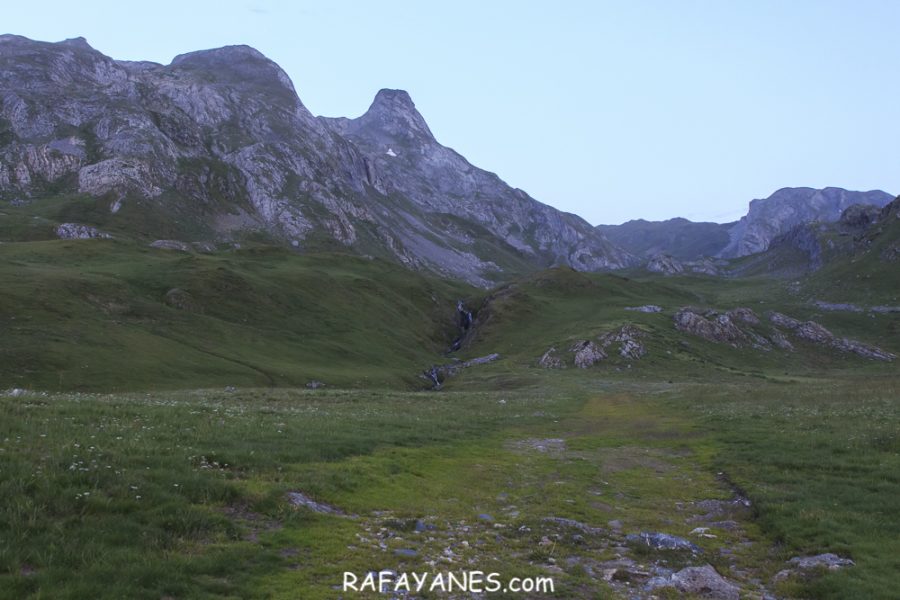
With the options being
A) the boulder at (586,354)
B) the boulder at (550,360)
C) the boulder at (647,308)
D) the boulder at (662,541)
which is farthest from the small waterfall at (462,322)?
the boulder at (662,541)

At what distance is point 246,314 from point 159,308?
20.2 metres

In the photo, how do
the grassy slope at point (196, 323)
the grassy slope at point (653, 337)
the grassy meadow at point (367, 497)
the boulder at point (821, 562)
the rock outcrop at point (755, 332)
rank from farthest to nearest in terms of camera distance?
the rock outcrop at point (755, 332)
the grassy slope at point (653, 337)
the grassy slope at point (196, 323)
the boulder at point (821, 562)
the grassy meadow at point (367, 497)

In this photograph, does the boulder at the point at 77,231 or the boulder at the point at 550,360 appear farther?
the boulder at the point at 77,231

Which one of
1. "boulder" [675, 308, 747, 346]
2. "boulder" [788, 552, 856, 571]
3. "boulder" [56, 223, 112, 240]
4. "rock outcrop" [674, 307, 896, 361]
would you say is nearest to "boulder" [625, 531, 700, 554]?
"boulder" [788, 552, 856, 571]

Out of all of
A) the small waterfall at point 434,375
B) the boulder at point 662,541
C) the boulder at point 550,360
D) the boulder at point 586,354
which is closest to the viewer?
the boulder at point 662,541

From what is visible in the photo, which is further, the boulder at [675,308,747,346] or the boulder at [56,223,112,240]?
the boulder at [56,223,112,240]

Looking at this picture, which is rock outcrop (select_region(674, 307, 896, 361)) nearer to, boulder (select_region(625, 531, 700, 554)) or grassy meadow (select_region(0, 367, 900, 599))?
grassy meadow (select_region(0, 367, 900, 599))

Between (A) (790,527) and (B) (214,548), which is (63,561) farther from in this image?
(A) (790,527)

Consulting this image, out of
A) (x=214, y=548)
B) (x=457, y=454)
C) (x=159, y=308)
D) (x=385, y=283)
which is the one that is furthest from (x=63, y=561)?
(x=385, y=283)

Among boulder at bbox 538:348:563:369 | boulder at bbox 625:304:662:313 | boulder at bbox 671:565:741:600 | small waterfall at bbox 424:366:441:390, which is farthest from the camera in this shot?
boulder at bbox 625:304:662:313

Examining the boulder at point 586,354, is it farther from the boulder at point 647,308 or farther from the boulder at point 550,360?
the boulder at point 647,308

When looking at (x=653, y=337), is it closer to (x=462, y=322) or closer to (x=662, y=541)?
(x=462, y=322)

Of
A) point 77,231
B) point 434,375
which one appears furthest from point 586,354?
point 77,231

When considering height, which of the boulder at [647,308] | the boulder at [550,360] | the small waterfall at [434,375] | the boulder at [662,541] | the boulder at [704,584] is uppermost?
the boulder at [647,308]
